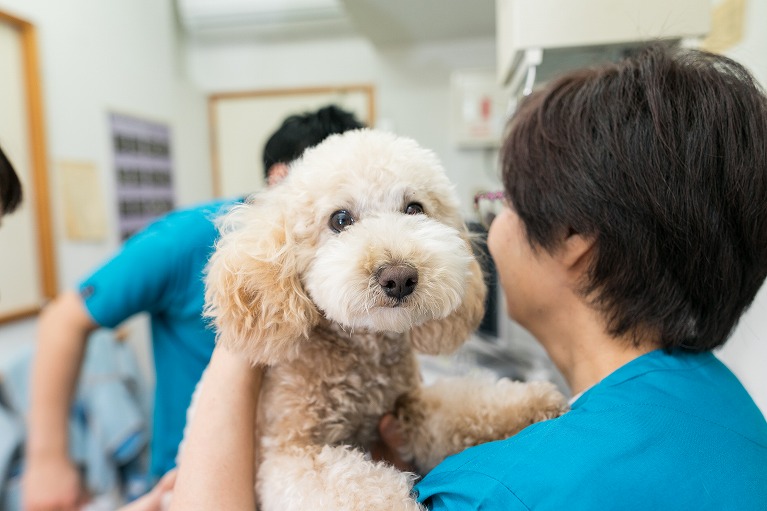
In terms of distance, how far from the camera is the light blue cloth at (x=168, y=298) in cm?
100

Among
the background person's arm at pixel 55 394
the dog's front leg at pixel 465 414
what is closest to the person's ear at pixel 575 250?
the dog's front leg at pixel 465 414

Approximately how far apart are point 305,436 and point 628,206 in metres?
0.52

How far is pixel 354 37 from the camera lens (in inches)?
105

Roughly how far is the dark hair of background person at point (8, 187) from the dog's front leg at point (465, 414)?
671mm

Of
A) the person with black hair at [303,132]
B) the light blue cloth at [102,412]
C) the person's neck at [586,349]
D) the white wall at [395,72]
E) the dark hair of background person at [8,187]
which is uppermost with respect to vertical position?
the white wall at [395,72]

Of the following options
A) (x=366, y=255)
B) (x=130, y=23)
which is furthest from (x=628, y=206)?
(x=130, y=23)

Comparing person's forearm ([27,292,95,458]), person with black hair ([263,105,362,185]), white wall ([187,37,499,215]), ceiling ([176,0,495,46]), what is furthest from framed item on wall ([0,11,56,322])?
white wall ([187,37,499,215])

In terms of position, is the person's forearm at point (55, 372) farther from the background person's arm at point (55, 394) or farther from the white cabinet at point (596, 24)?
the white cabinet at point (596, 24)

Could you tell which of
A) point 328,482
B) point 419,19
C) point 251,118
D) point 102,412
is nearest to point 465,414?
point 328,482

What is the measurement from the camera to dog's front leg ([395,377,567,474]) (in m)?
0.74

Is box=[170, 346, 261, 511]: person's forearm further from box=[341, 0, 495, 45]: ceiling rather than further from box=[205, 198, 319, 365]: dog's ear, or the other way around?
box=[341, 0, 495, 45]: ceiling

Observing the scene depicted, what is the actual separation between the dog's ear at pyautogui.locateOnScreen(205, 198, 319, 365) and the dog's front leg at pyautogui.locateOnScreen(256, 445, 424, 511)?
139 mm

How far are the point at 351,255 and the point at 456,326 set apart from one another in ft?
0.75

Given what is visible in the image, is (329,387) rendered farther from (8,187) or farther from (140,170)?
(140,170)
